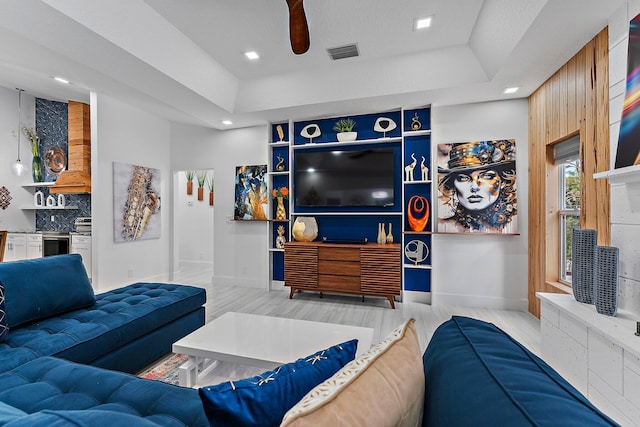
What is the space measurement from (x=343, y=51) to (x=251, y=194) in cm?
254

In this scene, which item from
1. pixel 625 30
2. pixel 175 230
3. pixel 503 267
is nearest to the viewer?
pixel 625 30

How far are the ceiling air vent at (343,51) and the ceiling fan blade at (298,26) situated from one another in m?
1.19

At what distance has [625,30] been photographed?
201 centimetres

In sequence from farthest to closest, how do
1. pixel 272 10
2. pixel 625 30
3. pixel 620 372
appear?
pixel 272 10 < pixel 625 30 < pixel 620 372

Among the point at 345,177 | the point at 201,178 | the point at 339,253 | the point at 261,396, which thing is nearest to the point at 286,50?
the point at 345,177

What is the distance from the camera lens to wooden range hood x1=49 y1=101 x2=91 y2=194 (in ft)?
14.8

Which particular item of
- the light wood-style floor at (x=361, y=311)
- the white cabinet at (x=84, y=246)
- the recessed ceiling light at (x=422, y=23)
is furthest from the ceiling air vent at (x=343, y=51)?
the white cabinet at (x=84, y=246)

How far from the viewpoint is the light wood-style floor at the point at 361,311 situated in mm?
3068

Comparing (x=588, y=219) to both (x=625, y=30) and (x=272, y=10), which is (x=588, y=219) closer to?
(x=625, y=30)

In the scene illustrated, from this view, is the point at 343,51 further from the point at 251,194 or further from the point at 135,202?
the point at 135,202

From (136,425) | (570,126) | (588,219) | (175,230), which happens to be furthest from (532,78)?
(175,230)

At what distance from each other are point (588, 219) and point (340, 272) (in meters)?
2.57

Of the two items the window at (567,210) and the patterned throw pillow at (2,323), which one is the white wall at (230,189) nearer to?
the patterned throw pillow at (2,323)

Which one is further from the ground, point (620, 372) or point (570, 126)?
point (570, 126)
